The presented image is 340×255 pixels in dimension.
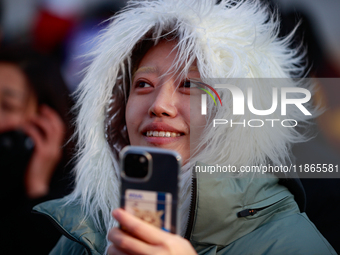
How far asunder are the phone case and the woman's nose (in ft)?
1.17

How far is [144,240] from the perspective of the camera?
0.47m

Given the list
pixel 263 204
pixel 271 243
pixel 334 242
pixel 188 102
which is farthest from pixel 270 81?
pixel 334 242

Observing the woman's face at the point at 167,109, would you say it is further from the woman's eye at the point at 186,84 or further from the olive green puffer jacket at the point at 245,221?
the olive green puffer jacket at the point at 245,221

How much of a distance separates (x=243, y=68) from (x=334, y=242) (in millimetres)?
824

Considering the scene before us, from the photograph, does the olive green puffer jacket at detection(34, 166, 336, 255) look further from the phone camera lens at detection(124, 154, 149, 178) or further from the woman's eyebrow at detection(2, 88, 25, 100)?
the woman's eyebrow at detection(2, 88, 25, 100)

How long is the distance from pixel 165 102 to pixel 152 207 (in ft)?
1.45

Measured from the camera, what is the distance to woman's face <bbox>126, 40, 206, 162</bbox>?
0.88 meters

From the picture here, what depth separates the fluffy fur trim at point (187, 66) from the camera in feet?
2.88

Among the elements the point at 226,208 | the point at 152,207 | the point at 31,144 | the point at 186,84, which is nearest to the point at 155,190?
the point at 152,207

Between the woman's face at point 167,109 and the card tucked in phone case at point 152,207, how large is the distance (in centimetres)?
38

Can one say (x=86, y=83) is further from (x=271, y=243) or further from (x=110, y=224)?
(x=271, y=243)

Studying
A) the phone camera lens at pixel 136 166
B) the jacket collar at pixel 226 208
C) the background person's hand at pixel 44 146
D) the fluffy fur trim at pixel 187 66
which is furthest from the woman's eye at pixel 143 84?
the background person's hand at pixel 44 146

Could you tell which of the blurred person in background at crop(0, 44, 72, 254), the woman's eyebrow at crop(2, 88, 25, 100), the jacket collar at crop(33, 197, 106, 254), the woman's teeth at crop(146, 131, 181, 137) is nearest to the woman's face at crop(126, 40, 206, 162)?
the woman's teeth at crop(146, 131, 181, 137)

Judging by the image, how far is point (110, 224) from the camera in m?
0.96
